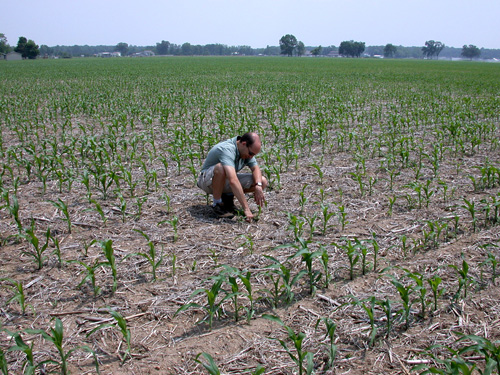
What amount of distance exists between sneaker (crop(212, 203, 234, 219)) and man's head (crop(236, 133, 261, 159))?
769 mm

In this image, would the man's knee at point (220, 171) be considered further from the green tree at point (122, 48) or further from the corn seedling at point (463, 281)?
the green tree at point (122, 48)

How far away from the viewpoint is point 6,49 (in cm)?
11788

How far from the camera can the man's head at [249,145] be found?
506 centimetres

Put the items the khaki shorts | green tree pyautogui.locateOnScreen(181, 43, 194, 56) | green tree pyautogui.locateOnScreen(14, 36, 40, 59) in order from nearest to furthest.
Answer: the khaki shorts < green tree pyautogui.locateOnScreen(14, 36, 40, 59) < green tree pyautogui.locateOnScreen(181, 43, 194, 56)

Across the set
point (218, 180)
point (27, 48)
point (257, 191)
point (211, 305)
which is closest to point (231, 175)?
point (218, 180)

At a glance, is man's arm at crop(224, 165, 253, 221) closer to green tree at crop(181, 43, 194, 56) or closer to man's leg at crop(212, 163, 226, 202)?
man's leg at crop(212, 163, 226, 202)

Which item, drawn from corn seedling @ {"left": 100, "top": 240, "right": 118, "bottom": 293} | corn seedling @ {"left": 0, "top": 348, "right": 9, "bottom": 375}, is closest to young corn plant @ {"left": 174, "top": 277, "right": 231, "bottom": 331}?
corn seedling @ {"left": 100, "top": 240, "right": 118, "bottom": 293}

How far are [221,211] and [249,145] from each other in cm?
98

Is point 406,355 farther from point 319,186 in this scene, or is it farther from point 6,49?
point 6,49

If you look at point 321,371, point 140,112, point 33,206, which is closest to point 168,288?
point 321,371

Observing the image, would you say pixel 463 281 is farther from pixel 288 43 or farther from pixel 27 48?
pixel 288 43

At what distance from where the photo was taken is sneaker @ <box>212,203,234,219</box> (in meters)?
5.40

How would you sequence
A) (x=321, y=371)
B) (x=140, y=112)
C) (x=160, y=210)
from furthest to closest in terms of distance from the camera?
(x=140, y=112) → (x=160, y=210) → (x=321, y=371)

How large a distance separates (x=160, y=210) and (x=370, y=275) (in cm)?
286
